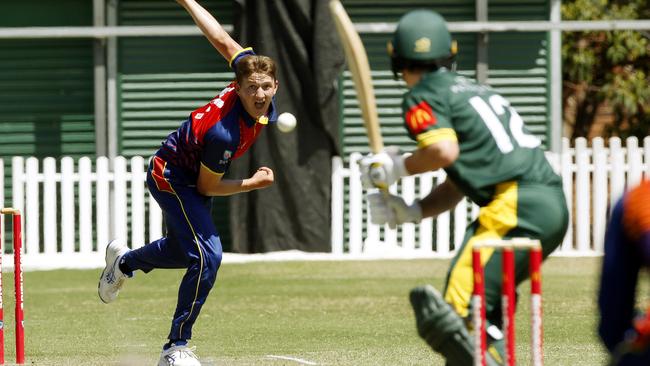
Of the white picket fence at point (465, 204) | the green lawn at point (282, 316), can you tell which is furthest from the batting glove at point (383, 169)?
the white picket fence at point (465, 204)

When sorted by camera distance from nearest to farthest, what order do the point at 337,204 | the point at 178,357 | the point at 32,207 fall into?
the point at 178,357 < the point at 32,207 < the point at 337,204

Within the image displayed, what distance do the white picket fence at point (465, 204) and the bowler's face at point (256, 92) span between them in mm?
8311

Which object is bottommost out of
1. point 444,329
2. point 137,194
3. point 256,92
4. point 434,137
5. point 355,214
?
point 355,214

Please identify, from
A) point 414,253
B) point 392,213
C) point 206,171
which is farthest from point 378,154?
point 414,253

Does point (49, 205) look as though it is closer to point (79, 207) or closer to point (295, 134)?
point (79, 207)

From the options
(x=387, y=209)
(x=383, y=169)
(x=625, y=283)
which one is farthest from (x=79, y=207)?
(x=625, y=283)

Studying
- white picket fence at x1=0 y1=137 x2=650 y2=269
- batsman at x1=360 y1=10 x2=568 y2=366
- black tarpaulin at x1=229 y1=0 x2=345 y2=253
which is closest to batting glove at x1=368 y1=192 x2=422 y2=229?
batsman at x1=360 y1=10 x2=568 y2=366

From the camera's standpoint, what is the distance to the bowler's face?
26.4ft

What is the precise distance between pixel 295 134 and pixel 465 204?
2239 millimetres

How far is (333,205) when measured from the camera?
656 inches

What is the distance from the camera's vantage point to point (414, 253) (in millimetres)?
16719

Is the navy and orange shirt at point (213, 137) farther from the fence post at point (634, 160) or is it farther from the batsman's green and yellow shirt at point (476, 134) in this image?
the fence post at point (634, 160)

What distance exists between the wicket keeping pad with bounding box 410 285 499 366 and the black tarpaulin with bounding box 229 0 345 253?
35.7 feet

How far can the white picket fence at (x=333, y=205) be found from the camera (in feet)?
53.5
